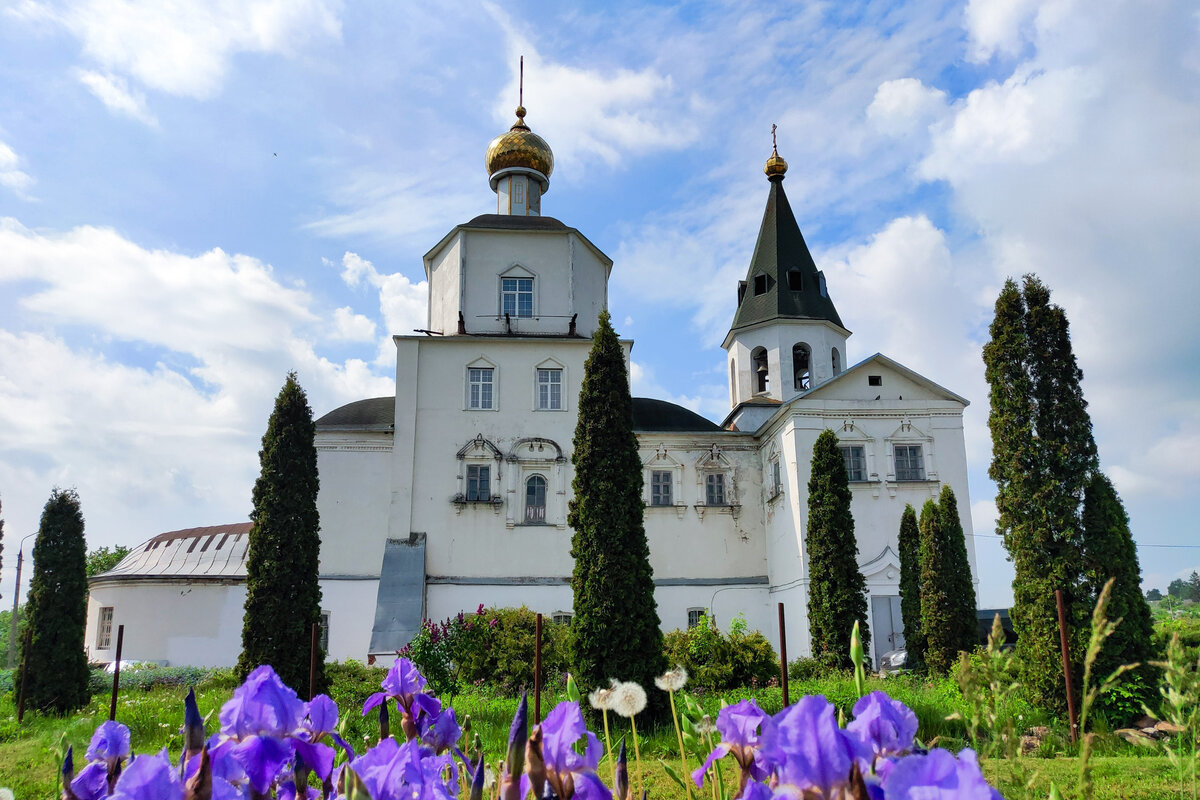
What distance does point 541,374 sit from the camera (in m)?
24.2

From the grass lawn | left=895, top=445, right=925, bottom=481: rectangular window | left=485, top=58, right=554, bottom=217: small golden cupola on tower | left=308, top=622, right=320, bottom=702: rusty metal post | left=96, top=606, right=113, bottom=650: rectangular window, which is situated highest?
left=485, top=58, right=554, bottom=217: small golden cupola on tower

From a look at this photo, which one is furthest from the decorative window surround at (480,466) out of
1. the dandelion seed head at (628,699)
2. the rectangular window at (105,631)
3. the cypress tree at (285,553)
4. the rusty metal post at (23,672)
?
the dandelion seed head at (628,699)

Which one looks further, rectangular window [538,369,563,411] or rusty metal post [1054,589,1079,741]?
rectangular window [538,369,563,411]

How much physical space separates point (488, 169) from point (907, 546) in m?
18.0

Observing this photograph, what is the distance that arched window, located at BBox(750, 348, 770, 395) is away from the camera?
29.0 meters

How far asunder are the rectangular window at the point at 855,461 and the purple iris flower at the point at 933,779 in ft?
73.6

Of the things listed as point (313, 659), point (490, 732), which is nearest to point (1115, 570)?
point (490, 732)

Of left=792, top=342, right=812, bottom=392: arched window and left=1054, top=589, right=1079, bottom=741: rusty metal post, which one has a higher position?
left=792, top=342, right=812, bottom=392: arched window

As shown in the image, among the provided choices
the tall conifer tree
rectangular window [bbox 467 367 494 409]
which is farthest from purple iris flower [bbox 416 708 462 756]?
rectangular window [bbox 467 367 494 409]

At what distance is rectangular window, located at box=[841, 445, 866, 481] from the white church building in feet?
0.20

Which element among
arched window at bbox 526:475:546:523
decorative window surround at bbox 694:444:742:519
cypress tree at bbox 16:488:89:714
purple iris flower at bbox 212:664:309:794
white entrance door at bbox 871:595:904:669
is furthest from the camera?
decorative window surround at bbox 694:444:742:519

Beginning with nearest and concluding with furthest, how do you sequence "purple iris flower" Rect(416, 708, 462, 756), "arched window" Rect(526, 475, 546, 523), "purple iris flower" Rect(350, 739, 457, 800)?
1. "purple iris flower" Rect(350, 739, 457, 800)
2. "purple iris flower" Rect(416, 708, 462, 756)
3. "arched window" Rect(526, 475, 546, 523)

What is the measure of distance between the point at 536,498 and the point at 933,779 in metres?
22.7

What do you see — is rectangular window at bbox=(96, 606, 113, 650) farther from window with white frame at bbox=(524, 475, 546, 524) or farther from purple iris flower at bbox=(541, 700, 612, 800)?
purple iris flower at bbox=(541, 700, 612, 800)
